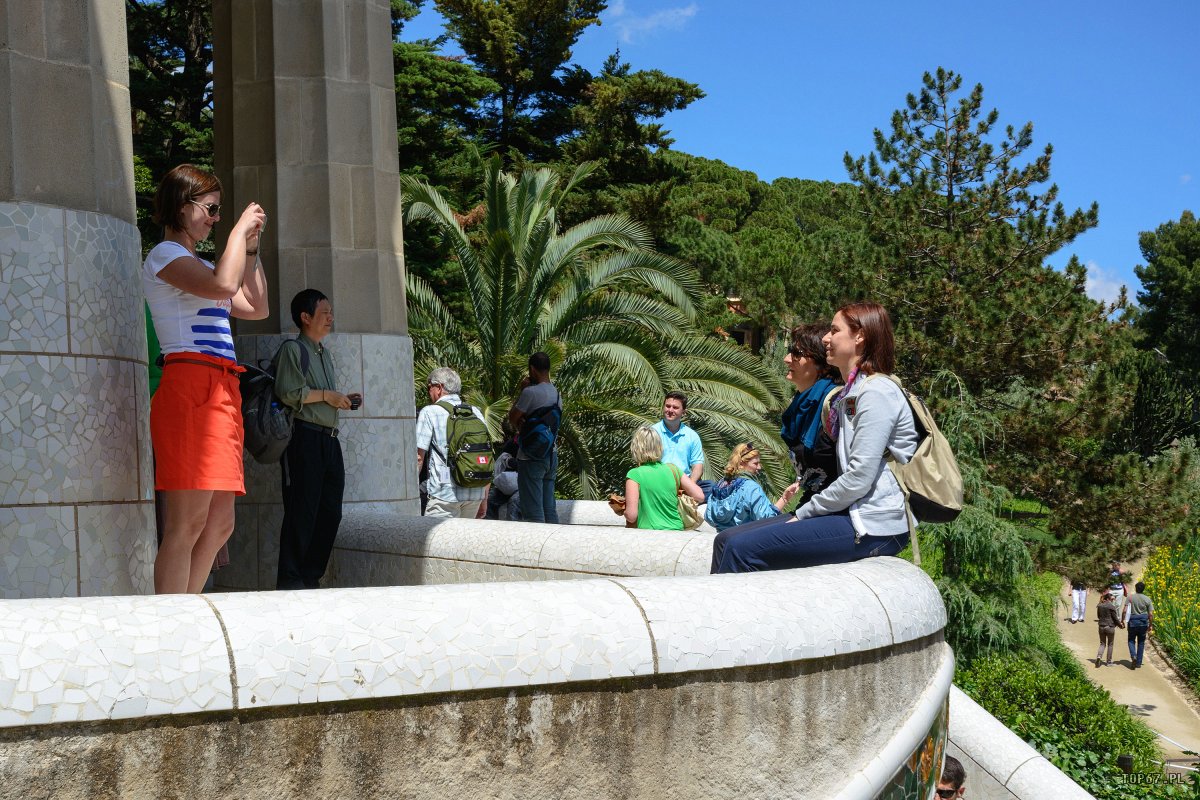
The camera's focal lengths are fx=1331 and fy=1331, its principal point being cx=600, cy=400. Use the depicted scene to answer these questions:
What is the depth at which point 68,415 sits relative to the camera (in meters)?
4.06

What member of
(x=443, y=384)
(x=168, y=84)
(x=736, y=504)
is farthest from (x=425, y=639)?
(x=168, y=84)

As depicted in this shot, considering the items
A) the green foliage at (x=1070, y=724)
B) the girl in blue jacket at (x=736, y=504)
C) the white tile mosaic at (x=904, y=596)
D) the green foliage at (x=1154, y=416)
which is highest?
the white tile mosaic at (x=904, y=596)

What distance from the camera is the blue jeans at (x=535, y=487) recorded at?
8922 millimetres

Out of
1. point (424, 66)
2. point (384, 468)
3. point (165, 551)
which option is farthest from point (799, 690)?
point (424, 66)

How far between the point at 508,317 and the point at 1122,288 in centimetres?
1469

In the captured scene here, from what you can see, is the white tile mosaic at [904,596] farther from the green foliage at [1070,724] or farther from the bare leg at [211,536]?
the green foliage at [1070,724]

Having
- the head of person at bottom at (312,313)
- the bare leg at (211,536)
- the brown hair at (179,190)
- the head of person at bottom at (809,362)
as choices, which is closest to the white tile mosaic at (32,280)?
the brown hair at (179,190)

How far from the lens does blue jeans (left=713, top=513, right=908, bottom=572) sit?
4.44 meters

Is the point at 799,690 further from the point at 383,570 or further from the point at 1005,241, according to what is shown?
the point at 1005,241

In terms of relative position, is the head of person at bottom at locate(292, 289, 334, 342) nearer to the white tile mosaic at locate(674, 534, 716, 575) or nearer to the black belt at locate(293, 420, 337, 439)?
the black belt at locate(293, 420, 337, 439)

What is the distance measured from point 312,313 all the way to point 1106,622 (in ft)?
98.8

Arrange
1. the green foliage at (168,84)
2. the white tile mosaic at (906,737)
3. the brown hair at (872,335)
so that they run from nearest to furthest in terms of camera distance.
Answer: the white tile mosaic at (906,737) < the brown hair at (872,335) < the green foliage at (168,84)

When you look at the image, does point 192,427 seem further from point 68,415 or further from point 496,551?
point 496,551

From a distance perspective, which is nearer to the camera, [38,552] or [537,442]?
[38,552]
